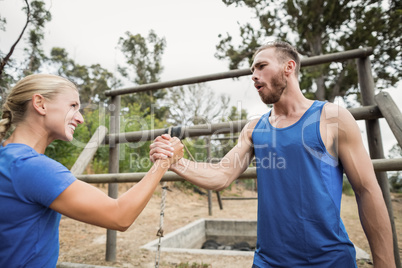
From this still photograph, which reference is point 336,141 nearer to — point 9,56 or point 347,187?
point 9,56

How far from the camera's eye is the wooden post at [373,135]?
6.61 feet

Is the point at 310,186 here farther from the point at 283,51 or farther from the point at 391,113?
the point at 391,113

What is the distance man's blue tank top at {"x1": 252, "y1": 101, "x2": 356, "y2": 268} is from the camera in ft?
3.88

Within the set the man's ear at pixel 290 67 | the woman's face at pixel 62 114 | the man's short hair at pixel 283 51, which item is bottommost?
the woman's face at pixel 62 114

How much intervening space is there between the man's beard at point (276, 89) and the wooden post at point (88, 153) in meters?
1.87

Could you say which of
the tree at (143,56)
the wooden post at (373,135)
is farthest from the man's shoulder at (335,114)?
the tree at (143,56)

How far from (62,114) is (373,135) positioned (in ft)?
7.54

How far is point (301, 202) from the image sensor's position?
126 cm

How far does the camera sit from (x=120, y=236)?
16.3 ft

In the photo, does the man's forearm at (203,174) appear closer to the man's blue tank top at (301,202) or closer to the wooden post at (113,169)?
the man's blue tank top at (301,202)

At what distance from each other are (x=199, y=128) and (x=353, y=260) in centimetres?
152

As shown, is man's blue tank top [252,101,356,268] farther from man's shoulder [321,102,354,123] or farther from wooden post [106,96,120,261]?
wooden post [106,96,120,261]

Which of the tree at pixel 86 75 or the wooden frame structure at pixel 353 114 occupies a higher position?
the tree at pixel 86 75

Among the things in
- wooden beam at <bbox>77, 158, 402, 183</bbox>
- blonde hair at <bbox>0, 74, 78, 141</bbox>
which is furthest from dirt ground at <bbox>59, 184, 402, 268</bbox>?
blonde hair at <bbox>0, 74, 78, 141</bbox>
